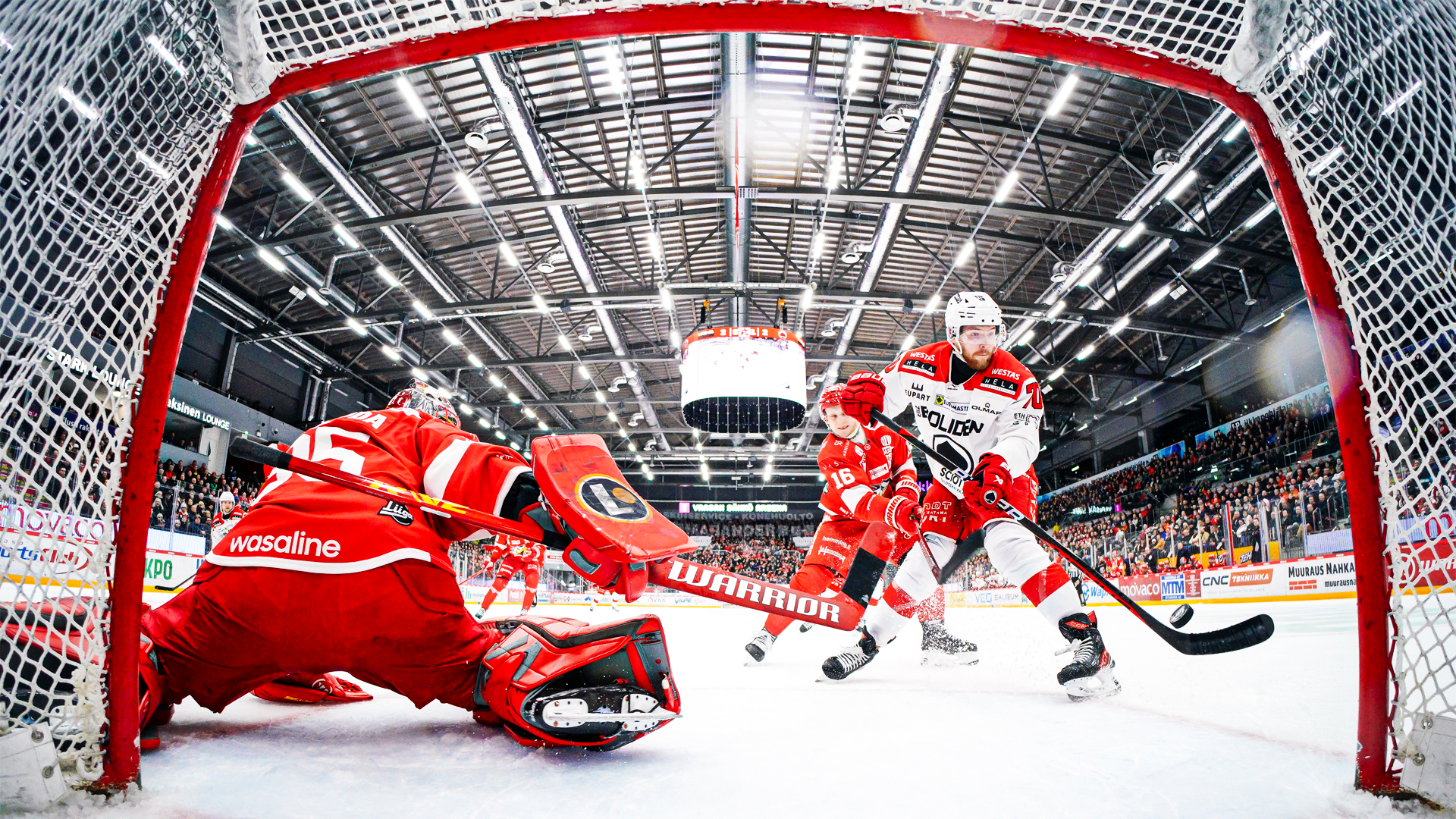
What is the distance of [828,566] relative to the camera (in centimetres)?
393

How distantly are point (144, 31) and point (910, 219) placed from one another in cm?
1195

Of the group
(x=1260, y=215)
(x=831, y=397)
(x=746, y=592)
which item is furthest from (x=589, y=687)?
(x=1260, y=215)

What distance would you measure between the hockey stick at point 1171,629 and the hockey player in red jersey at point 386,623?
1.54m

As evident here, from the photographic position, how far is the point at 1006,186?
10430 mm

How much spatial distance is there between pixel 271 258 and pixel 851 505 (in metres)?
11.3

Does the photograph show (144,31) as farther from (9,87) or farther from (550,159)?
(550,159)

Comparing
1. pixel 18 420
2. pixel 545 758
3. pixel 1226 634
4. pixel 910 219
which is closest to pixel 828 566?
pixel 1226 634

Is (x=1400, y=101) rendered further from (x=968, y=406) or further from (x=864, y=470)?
(x=864, y=470)

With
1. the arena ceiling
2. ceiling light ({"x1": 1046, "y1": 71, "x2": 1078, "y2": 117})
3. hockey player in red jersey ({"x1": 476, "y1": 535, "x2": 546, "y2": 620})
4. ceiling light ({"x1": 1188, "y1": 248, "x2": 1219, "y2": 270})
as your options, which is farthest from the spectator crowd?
ceiling light ({"x1": 1188, "y1": 248, "x2": 1219, "y2": 270})

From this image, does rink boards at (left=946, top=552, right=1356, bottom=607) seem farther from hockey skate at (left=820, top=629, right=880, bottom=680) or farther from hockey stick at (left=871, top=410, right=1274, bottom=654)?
hockey stick at (left=871, top=410, right=1274, bottom=654)

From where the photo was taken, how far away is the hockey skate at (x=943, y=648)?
3.62m

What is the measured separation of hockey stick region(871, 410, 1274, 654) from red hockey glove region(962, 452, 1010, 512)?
0.05 feet

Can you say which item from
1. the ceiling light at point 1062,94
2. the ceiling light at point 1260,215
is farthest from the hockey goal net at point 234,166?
the ceiling light at point 1260,215

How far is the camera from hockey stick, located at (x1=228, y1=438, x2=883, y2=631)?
1354 millimetres
